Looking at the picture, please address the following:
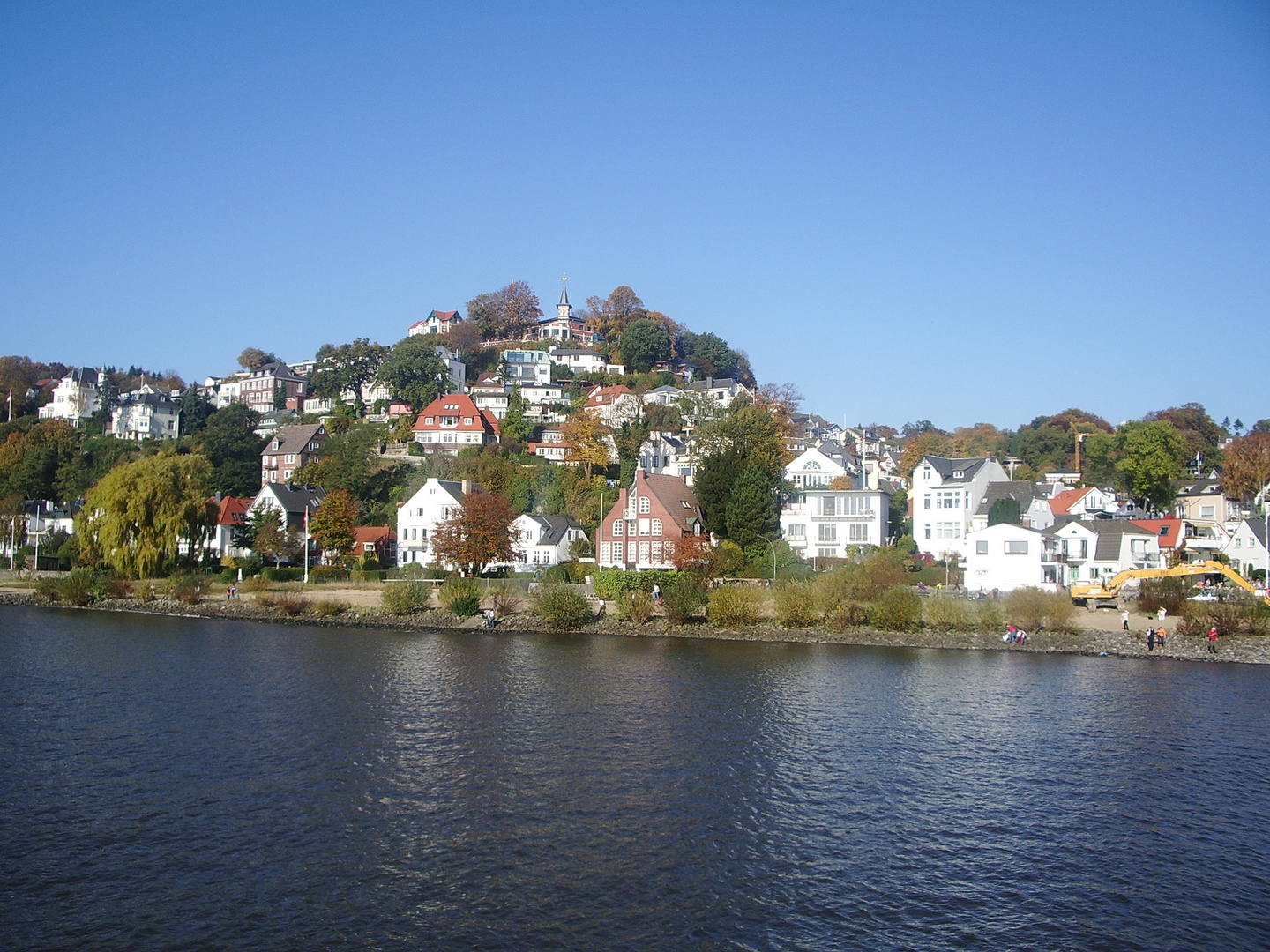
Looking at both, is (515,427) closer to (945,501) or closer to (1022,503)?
(945,501)

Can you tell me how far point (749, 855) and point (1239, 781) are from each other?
1264 centimetres

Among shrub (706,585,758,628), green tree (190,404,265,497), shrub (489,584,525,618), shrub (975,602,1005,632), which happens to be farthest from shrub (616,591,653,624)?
green tree (190,404,265,497)

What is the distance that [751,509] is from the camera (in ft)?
197

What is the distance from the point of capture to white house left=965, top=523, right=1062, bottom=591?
53188mm

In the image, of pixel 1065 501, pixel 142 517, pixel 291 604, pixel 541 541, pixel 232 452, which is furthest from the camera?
pixel 232 452

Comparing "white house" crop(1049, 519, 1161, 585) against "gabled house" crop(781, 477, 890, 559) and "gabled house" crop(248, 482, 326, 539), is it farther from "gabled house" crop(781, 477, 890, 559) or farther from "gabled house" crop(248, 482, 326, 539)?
"gabled house" crop(248, 482, 326, 539)

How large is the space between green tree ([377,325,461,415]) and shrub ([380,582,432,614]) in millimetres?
51365

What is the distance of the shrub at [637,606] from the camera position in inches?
1961

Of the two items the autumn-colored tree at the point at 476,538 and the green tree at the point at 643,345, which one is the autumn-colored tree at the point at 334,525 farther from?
the green tree at the point at 643,345

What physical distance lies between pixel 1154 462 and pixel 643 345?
2601 inches

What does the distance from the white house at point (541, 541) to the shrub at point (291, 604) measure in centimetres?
1669

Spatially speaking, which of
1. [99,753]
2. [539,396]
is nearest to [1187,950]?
[99,753]

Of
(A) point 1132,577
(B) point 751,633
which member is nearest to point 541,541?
(B) point 751,633

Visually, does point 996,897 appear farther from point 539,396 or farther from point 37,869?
point 539,396
